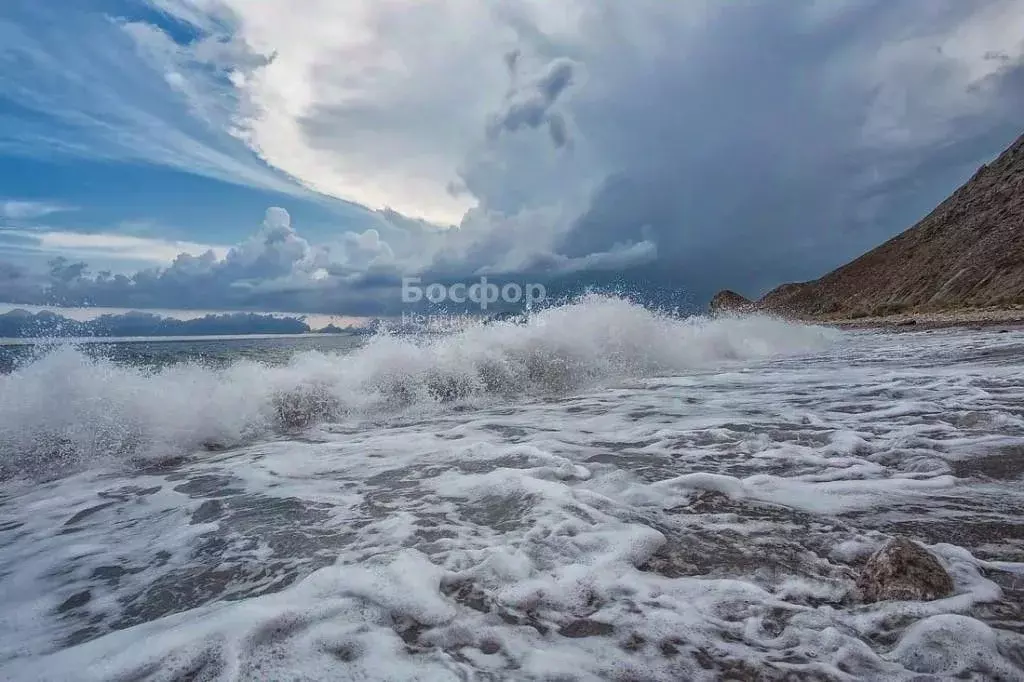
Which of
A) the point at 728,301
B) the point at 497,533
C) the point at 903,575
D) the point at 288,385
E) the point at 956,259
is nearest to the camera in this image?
the point at 903,575

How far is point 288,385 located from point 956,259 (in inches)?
3085

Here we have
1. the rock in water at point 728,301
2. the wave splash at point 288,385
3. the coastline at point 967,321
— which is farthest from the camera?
the rock in water at point 728,301

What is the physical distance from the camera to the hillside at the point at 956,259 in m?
50.8

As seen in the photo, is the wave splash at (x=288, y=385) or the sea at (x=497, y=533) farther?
the wave splash at (x=288, y=385)

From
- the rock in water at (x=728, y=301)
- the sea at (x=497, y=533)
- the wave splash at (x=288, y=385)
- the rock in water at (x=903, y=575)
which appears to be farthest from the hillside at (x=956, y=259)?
the rock in water at (x=903, y=575)

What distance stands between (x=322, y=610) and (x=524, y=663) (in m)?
1.11

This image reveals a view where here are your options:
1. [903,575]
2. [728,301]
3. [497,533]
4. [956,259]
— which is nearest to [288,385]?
[497,533]

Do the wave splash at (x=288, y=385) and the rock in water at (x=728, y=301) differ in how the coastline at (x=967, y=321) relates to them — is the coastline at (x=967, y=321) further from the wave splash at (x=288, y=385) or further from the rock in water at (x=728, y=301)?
the rock in water at (x=728, y=301)

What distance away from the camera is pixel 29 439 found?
22.7 ft

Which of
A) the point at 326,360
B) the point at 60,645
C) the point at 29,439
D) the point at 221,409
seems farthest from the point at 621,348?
the point at 60,645

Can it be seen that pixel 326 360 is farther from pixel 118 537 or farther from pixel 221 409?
pixel 118 537

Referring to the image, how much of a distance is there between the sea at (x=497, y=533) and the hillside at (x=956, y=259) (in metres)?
49.2

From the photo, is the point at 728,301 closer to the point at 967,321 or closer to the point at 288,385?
the point at 967,321

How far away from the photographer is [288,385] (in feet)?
30.5
